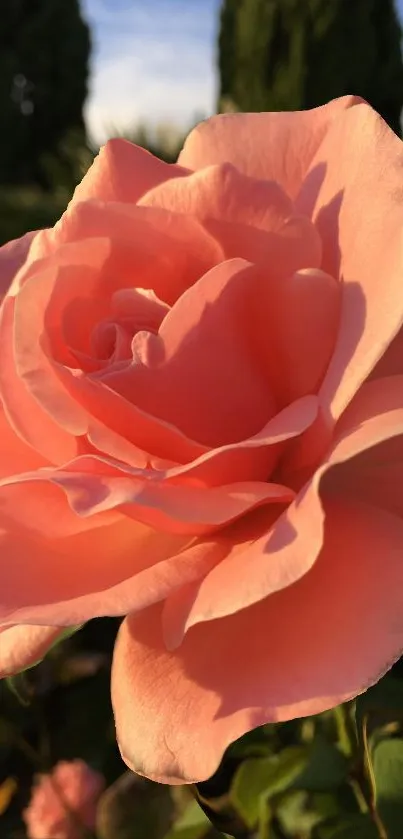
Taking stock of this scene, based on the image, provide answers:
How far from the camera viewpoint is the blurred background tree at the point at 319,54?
3.82 meters

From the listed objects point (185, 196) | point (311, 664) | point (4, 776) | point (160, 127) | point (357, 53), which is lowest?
point (4, 776)

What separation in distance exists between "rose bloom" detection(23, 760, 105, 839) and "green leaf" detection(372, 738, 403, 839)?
0.52 m

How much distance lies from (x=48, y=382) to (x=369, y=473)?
160mm

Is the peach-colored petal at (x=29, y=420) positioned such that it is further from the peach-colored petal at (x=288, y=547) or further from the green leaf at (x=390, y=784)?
the green leaf at (x=390, y=784)

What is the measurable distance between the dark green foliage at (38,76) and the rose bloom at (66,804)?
7710mm

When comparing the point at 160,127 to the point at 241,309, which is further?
the point at 160,127

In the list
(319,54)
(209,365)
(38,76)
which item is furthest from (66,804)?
(38,76)

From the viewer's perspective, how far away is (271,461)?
421 mm

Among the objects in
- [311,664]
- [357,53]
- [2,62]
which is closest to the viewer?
[311,664]

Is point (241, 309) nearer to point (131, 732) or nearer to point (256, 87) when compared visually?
point (131, 732)

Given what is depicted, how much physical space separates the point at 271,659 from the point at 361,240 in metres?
0.19

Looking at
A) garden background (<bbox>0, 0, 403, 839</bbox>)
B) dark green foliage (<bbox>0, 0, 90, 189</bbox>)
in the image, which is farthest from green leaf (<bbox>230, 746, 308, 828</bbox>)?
dark green foliage (<bbox>0, 0, 90, 189</bbox>)

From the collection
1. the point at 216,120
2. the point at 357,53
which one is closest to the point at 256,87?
the point at 357,53

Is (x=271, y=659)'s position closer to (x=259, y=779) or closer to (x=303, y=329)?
(x=303, y=329)
